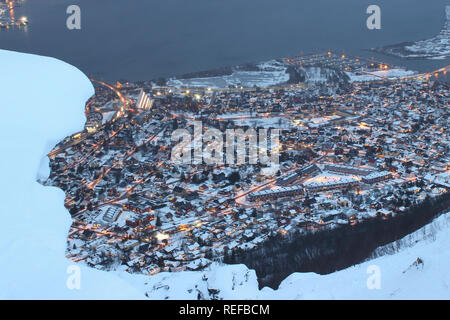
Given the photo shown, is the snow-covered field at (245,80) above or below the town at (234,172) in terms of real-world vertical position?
above

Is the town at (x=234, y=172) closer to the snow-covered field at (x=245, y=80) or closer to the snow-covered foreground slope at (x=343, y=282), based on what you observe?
the snow-covered field at (x=245, y=80)

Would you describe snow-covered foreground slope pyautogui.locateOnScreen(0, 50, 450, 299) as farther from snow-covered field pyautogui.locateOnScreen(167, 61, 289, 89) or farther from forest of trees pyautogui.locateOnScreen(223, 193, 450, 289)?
snow-covered field pyautogui.locateOnScreen(167, 61, 289, 89)

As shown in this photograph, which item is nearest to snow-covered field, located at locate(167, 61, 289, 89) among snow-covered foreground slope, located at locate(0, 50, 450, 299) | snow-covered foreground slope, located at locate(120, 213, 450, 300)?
snow-covered foreground slope, located at locate(120, 213, 450, 300)

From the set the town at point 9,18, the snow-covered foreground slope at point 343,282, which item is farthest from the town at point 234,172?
the town at point 9,18

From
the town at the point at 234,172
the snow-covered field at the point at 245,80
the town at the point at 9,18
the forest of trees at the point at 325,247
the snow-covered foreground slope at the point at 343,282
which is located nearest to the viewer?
the snow-covered foreground slope at the point at 343,282

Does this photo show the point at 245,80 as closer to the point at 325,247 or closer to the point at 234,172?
the point at 234,172

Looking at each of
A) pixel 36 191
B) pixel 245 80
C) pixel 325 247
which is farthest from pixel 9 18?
pixel 36 191
